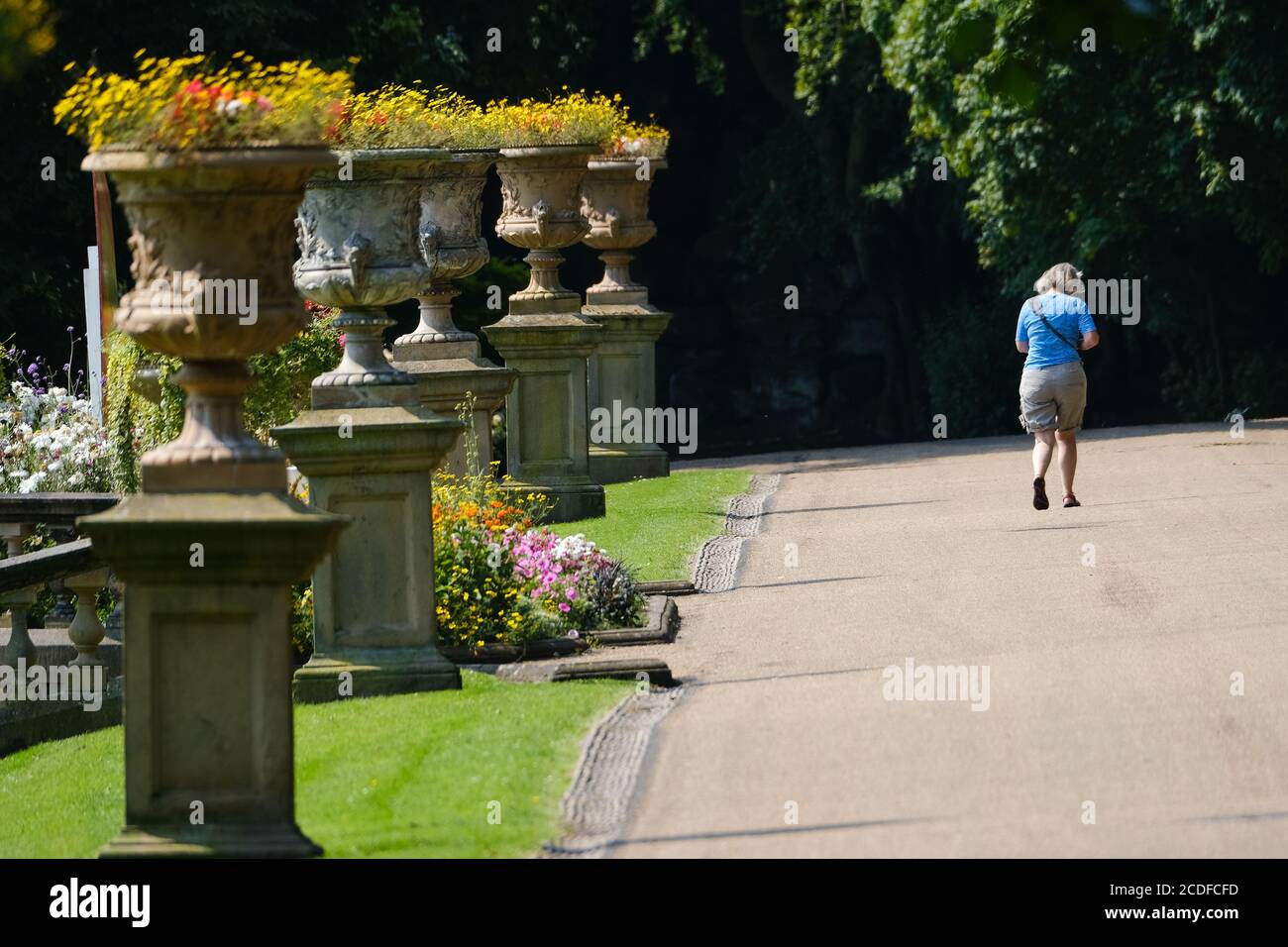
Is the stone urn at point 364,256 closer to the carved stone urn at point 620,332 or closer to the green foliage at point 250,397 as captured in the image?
the green foliage at point 250,397

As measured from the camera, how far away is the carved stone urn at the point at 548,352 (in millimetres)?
18578

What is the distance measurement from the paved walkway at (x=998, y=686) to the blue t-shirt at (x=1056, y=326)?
121 cm

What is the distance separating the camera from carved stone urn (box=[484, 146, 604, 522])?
1858 centimetres

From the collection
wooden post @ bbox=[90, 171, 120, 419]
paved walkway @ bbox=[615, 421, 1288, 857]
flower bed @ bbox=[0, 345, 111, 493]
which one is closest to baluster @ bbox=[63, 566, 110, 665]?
paved walkway @ bbox=[615, 421, 1288, 857]

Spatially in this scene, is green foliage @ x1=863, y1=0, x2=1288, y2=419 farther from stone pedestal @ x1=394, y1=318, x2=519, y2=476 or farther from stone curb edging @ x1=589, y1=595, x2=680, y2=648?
stone curb edging @ x1=589, y1=595, x2=680, y2=648

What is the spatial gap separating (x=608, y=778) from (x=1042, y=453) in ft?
29.7

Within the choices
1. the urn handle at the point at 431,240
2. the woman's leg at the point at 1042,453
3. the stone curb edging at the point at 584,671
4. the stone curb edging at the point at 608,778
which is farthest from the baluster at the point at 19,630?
the woman's leg at the point at 1042,453

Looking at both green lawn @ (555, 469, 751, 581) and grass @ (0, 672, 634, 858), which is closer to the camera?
grass @ (0, 672, 634, 858)

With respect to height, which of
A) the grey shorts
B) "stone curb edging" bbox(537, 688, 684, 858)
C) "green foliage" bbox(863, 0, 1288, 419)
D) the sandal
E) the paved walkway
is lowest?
"stone curb edging" bbox(537, 688, 684, 858)

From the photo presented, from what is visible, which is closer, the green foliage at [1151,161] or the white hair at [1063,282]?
the white hair at [1063,282]

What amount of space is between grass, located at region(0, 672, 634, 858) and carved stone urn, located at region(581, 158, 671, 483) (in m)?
11.3

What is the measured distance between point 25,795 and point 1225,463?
42.1ft
